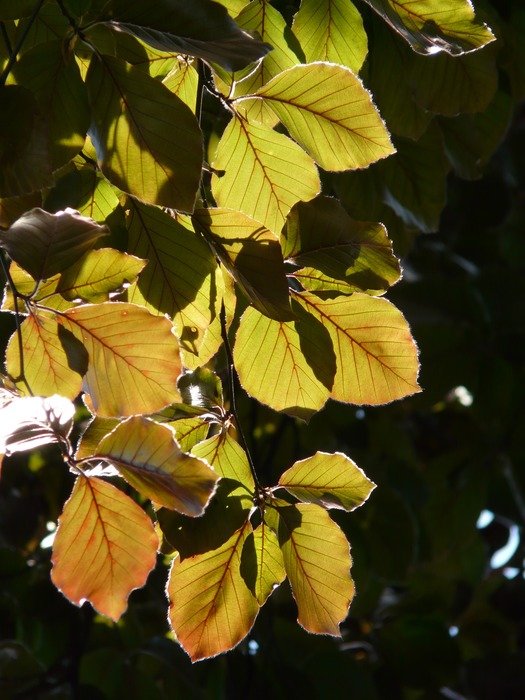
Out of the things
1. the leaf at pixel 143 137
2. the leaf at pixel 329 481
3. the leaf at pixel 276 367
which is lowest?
the leaf at pixel 329 481

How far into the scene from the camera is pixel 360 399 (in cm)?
75

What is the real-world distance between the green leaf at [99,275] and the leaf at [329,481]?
0.21m

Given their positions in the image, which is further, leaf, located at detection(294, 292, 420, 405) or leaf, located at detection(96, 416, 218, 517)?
leaf, located at detection(294, 292, 420, 405)

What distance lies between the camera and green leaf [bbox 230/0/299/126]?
793 mm

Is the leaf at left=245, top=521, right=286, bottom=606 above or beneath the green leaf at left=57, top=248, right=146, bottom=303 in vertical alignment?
beneath

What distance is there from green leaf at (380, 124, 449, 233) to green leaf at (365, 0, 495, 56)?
439mm

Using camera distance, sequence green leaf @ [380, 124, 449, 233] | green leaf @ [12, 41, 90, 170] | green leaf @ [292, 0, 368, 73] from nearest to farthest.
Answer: green leaf @ [12, 41, 90, 170]
green leaf @ [292, 0, 368, 73]
green leaf @ [380, 124, 449, 233]

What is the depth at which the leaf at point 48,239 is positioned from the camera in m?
0.59

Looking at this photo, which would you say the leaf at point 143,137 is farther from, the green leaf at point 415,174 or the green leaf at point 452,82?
the green leaf at point 415,174

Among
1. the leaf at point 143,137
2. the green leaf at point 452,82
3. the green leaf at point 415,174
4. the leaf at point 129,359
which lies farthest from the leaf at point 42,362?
the green leaf at point 415,174

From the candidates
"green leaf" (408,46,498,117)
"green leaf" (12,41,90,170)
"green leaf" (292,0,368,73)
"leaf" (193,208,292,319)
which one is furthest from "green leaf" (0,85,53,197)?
"green leaf" (408,46,498,117)

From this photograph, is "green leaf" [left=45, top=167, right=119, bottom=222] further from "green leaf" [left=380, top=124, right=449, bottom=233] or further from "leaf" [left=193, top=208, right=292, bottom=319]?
"green leaf" [left=380, top=124, right=449, bottom=233]

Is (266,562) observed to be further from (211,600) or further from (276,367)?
(276,367)

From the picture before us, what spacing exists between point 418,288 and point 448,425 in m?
1.20
